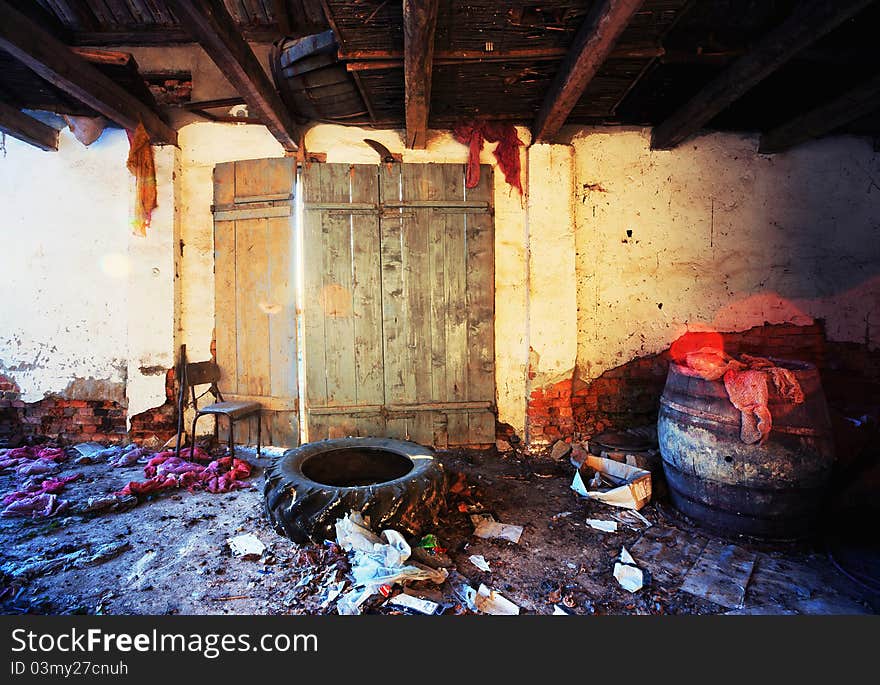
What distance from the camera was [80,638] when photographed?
1718 millimetres

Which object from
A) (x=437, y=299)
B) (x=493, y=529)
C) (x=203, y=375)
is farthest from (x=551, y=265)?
(x=203, y=375)

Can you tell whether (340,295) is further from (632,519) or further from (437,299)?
(632,519)

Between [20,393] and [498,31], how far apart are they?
5243mm

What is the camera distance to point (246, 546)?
8.18 feet

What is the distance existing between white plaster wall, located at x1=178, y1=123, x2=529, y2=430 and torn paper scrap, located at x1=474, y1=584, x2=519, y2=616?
7.16 ft

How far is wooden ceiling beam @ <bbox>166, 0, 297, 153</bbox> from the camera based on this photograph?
7.82 feet

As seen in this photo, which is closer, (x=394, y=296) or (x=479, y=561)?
(x=479, y=561)

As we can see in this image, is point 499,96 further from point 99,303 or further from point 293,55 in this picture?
point 99,303

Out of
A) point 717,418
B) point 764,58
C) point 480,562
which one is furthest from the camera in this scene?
point 764,58

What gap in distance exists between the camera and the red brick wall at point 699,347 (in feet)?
13.8

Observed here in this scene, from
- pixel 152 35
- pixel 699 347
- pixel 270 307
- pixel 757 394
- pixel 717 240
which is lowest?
pixel 757 394

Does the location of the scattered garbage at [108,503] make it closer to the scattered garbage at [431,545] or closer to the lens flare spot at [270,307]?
Result: the lens flare spot at [270,307]

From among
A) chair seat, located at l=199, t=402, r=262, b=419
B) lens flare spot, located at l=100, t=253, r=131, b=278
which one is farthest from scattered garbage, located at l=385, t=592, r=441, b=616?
lens flare spot, located at l=100, t=253, r=131, b=278

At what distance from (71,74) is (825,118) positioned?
5745 mm
